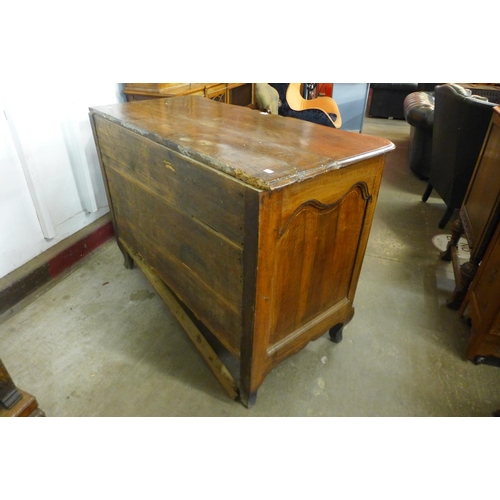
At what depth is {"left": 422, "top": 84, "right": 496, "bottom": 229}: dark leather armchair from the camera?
1974mm

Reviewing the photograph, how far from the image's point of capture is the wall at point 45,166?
1564 mm

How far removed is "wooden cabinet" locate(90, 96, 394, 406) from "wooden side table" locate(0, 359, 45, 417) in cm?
59

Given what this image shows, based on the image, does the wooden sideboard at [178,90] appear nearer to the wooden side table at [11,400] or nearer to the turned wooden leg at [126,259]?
the turned wooden leg at [126,259]

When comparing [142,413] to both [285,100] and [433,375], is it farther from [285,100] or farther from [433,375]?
[285,100]

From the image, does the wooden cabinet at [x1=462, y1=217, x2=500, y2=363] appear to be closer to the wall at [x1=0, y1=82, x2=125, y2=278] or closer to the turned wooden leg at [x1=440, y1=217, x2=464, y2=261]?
the turned wooden leg at [x1=440, y1=217, x2=464, y2=261]

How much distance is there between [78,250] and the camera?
197 cm

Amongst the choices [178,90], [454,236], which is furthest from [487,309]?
[178,90]

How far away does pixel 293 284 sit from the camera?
1.06 meters

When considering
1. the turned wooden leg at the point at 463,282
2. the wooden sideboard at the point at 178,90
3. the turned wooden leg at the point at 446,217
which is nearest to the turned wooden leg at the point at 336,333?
the turned wooden leg at the point at 463,282

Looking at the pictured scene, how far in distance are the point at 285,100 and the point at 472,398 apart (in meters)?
2.84

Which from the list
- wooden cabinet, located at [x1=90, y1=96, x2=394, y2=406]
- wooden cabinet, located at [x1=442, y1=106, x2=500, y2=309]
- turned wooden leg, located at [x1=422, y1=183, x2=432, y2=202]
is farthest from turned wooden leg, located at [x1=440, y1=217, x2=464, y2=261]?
wooden cabinet, located at [x1=90, y1=96, x2=394, y2=406]

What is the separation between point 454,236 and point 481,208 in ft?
1.48

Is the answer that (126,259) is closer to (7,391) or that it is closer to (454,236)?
(7,391)
